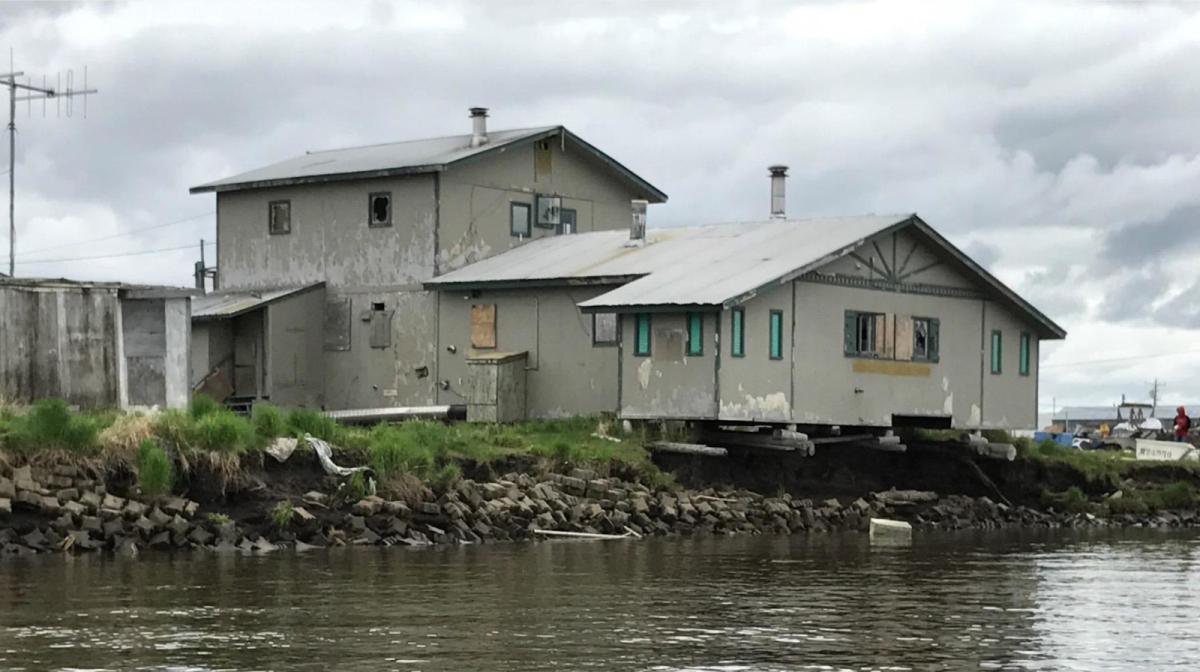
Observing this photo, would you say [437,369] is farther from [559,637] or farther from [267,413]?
[559,637]

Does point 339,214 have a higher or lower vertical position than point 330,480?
higher

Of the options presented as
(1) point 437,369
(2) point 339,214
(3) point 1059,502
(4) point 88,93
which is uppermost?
(4) point 88,93

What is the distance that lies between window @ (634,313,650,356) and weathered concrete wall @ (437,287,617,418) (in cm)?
168

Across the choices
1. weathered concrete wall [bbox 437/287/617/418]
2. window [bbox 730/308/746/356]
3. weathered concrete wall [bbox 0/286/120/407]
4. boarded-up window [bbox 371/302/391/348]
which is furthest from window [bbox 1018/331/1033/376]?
weathered concrete wall [bbox 0/286/120/407]

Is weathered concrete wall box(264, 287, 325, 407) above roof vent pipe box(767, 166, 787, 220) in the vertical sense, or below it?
below

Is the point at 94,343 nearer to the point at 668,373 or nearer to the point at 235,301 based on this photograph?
the point at 668,373

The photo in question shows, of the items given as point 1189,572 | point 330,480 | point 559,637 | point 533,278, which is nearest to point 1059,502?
point 533,278

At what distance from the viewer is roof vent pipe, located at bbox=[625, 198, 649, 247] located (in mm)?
40250

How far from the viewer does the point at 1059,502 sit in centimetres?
4041

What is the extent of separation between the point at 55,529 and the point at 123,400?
628 centimetres

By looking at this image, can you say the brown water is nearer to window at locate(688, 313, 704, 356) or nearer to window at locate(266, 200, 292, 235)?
window at locate(688, 313, 704, 356)

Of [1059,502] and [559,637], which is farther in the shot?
[1059,502]

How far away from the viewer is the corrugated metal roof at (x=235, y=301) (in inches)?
1631

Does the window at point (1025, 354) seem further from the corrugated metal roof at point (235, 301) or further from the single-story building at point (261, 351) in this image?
the corrugated metal roof at point (235, 301)
